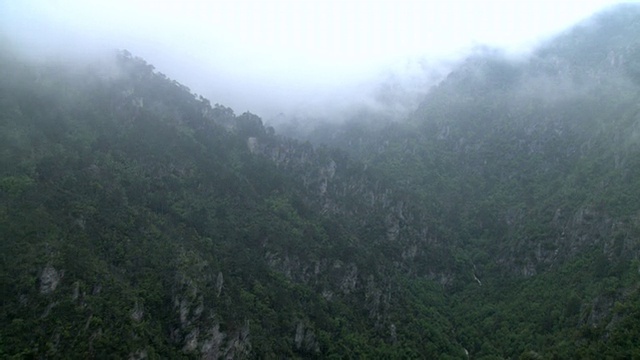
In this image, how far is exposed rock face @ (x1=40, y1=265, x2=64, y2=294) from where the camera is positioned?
95.6m

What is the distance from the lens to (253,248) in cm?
14562

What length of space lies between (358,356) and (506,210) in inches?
3902

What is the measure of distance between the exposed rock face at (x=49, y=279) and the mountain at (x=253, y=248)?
207 mm

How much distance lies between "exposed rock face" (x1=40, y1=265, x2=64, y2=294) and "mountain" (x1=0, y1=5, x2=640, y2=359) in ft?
0.68

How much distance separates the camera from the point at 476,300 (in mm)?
161000

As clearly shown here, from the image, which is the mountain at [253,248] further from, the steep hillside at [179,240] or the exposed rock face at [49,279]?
the steep hillside at [179,240]

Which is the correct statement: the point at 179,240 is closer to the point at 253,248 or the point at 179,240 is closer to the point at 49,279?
the point at 253,248

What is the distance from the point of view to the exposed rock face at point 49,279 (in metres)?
95.6

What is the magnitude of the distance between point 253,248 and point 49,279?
57.4m

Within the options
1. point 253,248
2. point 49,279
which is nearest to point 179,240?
point 253,248

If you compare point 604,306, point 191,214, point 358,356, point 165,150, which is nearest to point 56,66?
point 165,150

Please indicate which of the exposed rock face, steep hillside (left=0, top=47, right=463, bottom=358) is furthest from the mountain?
steep hillside (left=0, top=47, right=463, bottom=358)

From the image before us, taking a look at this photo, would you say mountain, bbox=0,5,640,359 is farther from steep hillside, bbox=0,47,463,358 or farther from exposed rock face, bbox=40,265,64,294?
steep hillside, bbox=0,47,463,358

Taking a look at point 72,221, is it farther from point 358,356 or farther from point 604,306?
point 604,306
